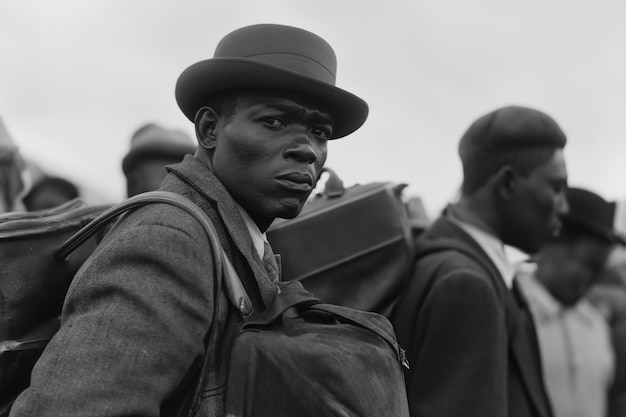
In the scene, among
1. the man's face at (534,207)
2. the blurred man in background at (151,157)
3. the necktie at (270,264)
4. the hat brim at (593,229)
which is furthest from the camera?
the hat brim at (593,229)

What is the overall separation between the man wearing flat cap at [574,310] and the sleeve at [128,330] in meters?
3.03

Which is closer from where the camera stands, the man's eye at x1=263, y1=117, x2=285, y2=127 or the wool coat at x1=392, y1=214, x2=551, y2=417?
the man's eye at x1=263, y1=117, x2=285, y2=127

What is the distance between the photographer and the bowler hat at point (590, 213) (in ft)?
20.7

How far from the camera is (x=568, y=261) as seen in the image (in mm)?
6195

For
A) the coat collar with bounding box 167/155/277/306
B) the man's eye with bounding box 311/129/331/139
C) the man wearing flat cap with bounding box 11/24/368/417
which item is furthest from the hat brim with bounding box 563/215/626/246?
the coat collar with bounding box 167/155/277/306

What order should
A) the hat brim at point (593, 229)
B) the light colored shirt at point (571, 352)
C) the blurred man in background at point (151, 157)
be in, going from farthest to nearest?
the hat brim at point (593, 229) → the blurred man in background at point (151, 157) → the light colored shirt at point (571, 352)

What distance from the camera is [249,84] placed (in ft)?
9.20

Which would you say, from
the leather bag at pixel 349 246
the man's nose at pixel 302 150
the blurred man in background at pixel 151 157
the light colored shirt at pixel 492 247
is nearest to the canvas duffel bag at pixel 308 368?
the man's nose at pixel 302 150

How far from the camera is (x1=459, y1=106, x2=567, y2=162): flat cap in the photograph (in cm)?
488

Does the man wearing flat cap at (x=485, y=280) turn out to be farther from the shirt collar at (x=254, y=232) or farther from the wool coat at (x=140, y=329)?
the wool coat at (x=140, y=329)

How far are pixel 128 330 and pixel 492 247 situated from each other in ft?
9.26

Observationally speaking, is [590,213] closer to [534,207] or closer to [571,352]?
[571,352]

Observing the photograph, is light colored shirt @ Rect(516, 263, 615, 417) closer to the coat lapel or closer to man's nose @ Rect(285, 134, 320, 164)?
the coat lapel

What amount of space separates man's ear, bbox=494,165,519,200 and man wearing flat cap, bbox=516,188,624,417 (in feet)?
2.85
